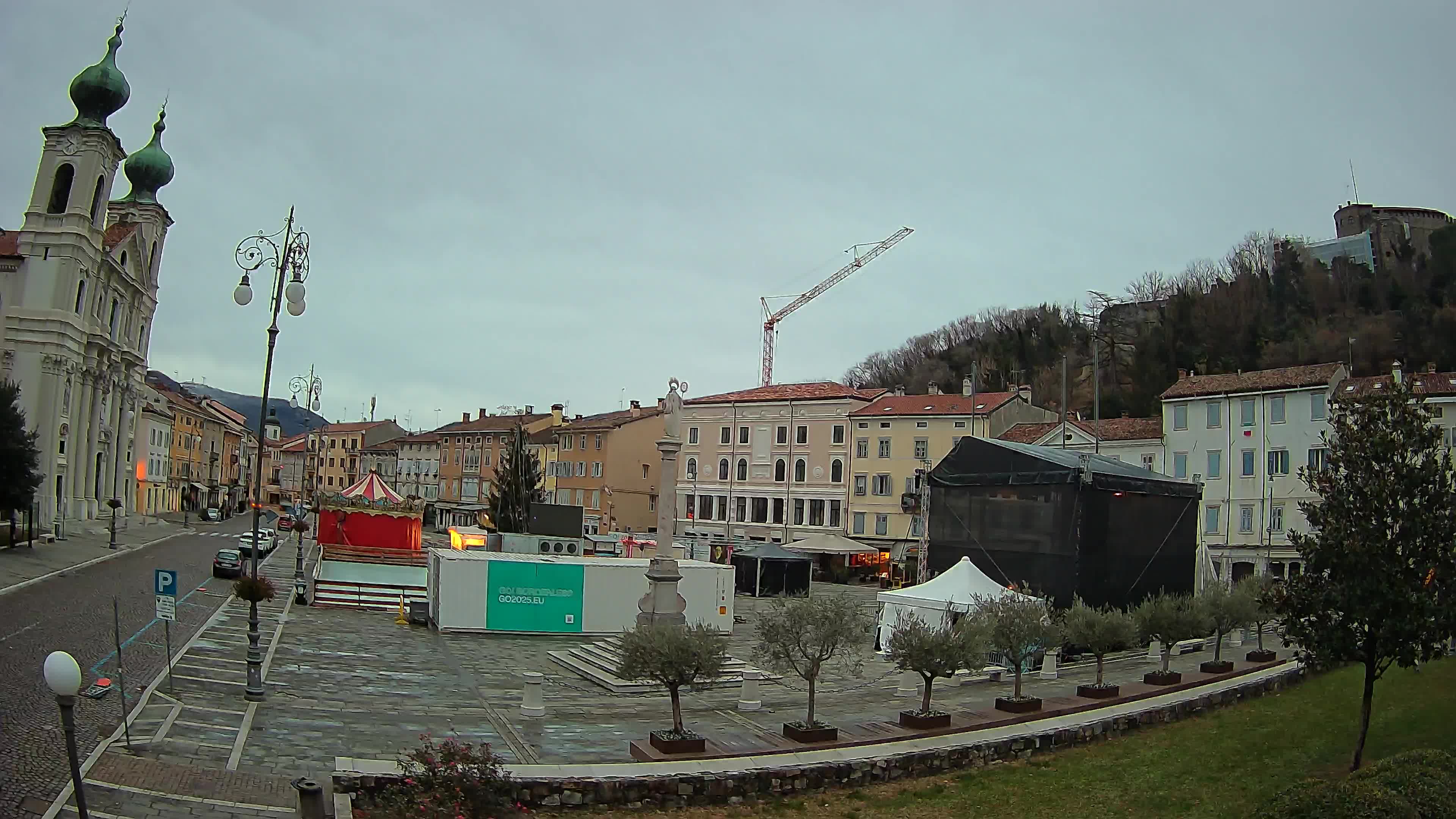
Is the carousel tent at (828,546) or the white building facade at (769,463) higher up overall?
the white building facade at (769,463)

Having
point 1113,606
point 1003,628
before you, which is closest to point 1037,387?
point 1113,606

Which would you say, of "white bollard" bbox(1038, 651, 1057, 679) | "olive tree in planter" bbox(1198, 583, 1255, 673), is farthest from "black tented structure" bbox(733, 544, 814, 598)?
"olive tree in planter" bbox(1198, 583, 1255, 673)

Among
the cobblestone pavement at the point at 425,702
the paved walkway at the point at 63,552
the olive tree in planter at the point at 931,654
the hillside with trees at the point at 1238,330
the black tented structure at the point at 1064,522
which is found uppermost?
the hillside with trees at the point at 1238,330

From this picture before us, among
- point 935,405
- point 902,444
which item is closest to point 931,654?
point 902,444

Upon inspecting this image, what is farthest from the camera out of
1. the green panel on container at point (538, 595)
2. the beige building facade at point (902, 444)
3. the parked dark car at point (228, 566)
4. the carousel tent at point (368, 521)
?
the beige building facade at point (902, 444)

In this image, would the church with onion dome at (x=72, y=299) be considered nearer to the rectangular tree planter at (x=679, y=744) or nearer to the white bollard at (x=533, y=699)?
the white bollard at (x=533, y=699)

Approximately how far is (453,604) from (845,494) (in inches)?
1456

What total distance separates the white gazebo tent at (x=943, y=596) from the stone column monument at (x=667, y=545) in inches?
240

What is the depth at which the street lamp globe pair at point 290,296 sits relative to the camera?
1773 cm

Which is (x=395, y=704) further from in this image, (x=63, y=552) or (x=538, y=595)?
(x=63, y=552)

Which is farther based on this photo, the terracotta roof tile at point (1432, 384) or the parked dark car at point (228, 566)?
the terracotta roof tile at point (1432, 384)

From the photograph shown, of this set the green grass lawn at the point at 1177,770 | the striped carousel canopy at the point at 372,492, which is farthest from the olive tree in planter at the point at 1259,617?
the striped carousel canopy at the point at 372,492

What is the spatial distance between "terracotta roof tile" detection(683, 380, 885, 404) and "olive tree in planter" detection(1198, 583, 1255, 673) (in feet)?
129

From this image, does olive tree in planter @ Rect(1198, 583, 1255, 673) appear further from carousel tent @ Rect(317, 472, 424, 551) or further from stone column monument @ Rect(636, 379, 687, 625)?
carousel tent @ Rect(317, 472, 424, 551)
